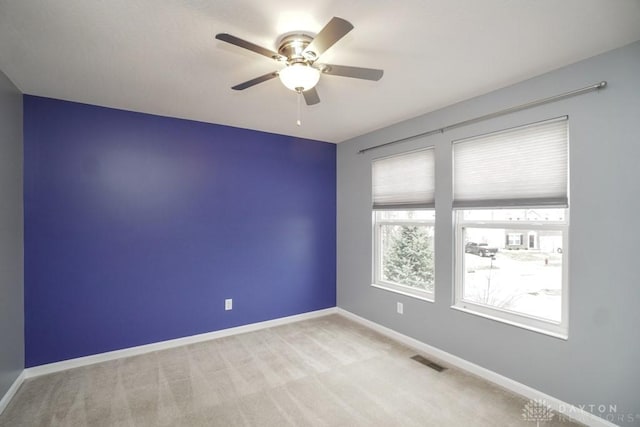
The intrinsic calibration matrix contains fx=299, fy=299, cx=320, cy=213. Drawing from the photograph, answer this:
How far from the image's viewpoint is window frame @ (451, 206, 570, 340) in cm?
224

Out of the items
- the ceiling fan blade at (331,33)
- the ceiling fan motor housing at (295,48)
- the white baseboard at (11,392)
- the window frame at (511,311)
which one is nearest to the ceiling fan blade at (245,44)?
the ceiling fan motor housing at (295,48)

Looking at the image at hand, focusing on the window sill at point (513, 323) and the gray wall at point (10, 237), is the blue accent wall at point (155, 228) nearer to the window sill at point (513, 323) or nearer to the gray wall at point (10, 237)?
the gray wall at point (10, 237)

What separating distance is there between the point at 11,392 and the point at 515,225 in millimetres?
4331

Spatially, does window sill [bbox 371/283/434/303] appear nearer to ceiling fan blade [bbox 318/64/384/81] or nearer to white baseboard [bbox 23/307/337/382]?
white baseboard [bbox 23/307/337/382]

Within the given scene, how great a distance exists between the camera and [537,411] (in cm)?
219

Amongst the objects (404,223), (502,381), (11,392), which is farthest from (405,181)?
(11,392)

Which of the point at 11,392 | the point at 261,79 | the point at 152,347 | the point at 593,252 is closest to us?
the point at 261,79

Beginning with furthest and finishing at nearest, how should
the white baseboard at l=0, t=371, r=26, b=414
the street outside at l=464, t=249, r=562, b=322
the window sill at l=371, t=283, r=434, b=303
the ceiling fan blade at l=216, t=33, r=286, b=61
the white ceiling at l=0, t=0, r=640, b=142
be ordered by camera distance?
the window sill at l=371, t=283, r=434, b=303
the street outside at l=464, t=249, r=562, b=322
the white baseboard at l=0, t=371, r=26, b=414
the white ceiling at l=0, t=0, r=640, b=142
the ceiling fan blade at l=216, t=33, r=286, b=61

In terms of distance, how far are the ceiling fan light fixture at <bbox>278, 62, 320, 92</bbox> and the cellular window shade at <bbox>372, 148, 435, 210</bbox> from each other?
186 centimetres

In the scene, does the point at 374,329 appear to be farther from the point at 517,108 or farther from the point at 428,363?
the point at 517,108

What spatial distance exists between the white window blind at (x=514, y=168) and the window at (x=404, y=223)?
0.39 metres

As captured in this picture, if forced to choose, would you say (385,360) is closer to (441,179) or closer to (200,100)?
(441,179)

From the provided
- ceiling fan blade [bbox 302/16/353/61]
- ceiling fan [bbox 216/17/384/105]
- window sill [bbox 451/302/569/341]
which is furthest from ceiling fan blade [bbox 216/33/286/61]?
window sill [bbox 451/302/569/341]

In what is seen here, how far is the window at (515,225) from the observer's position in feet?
7.50
